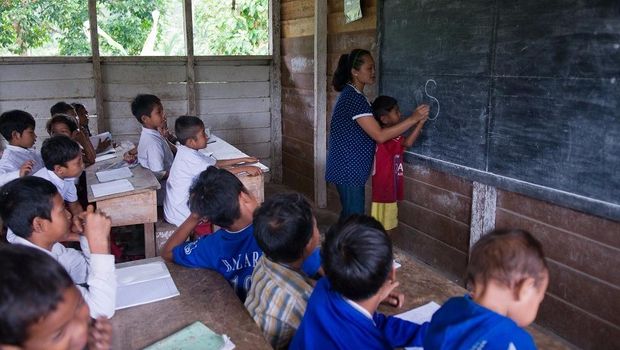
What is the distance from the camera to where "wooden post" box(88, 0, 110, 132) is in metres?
4.87

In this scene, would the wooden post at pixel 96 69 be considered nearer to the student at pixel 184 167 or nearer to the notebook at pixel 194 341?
the student at pixel 184 167

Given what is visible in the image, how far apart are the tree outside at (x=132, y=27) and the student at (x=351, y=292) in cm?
456

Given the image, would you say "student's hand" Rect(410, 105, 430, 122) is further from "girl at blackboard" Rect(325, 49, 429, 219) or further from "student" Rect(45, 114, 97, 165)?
"student" Rect(45, 114, 97, 165)

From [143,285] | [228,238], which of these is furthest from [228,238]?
[143,285]

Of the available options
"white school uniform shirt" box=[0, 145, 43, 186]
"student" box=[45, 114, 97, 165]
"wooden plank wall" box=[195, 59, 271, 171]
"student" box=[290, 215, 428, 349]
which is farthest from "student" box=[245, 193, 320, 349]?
"wooden plank wall" box=[195, 59, 271, 171]

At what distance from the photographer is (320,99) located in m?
4.63

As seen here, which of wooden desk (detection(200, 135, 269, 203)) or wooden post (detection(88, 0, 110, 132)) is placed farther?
wooden post (detection(88, 0, 110, 132))

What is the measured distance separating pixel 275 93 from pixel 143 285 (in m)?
4.19

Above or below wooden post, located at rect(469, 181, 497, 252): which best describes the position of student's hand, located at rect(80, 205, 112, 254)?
above

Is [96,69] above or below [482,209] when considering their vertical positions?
above

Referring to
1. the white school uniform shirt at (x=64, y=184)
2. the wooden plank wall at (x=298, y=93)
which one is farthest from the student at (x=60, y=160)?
the wooden plank wall at (x=298, y=93)

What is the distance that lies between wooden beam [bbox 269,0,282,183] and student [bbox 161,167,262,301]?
394 cm

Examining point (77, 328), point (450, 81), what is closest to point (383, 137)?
point (450, 81)

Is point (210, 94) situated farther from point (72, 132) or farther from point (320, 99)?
point (72, 132)
